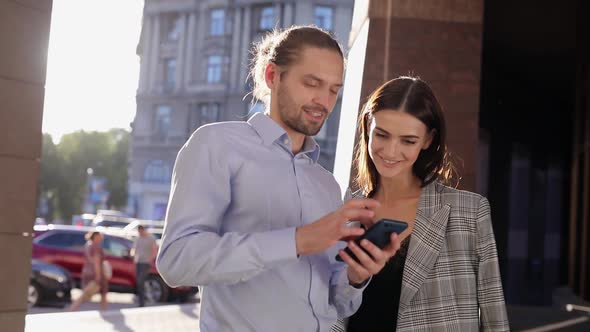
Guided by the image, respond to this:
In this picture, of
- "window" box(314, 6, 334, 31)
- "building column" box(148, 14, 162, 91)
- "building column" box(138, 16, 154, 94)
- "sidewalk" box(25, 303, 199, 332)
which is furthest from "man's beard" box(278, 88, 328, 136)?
"building column" box(138, 16, 154, 94)

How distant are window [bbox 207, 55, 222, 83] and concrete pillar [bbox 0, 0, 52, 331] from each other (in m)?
40.8

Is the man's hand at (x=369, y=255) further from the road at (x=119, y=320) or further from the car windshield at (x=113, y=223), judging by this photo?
the car windshield at (x=113, y=223)

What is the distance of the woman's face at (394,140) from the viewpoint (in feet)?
11.1

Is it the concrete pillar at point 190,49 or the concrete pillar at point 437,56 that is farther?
the concrete pillar at point 190,49

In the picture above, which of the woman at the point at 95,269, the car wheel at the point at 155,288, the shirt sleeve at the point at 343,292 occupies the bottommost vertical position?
the car wheel at the point at 155,288

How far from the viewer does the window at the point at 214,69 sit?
45750 mm

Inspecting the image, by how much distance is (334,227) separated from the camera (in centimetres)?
177

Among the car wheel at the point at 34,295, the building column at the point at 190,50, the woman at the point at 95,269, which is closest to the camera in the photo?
the woman at the point at 95,269

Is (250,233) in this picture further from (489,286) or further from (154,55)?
(154,55)

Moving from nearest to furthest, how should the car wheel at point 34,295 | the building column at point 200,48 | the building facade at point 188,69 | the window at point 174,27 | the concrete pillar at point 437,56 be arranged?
the concrete pillar at point 437,56, the car wheel at point 34,295, the building facade at point 188,69, the building column at point 200,48, the window at point 174,27

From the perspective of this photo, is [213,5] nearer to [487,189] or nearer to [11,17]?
[487,189]

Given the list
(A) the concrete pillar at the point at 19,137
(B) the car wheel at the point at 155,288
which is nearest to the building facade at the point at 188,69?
(B) the car wheel at the point at 155,288

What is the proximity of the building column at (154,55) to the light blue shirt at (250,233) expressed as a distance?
46633 millimetres

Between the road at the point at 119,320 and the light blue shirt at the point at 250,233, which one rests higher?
the light blue shirt at the point at 250,233
